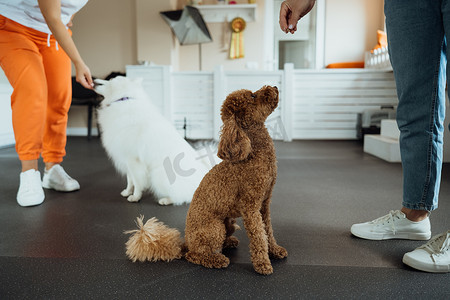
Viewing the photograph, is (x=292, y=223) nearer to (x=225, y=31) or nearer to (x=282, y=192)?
(x=282, y=192)

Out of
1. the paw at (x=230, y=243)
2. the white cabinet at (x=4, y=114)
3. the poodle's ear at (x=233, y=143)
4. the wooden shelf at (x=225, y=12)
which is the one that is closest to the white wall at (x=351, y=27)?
the wooden shelf at (x=225, y=12)

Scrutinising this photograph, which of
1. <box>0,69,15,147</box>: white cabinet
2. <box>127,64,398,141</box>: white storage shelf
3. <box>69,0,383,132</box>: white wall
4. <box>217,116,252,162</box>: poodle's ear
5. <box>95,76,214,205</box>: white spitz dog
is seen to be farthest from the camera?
<box>69,0,383,132</box>: white wall

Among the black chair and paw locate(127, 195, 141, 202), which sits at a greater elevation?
the black chair

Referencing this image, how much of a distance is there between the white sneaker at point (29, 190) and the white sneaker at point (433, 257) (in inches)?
59.7

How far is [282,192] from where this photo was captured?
5.99ft

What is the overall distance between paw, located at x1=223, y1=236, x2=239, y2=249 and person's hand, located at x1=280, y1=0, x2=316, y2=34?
0.65 m

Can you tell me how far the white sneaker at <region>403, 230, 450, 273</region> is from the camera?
901mm

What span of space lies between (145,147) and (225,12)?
4.53 metres

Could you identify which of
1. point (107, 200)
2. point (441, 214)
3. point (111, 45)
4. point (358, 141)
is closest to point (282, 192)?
point (441, 214)

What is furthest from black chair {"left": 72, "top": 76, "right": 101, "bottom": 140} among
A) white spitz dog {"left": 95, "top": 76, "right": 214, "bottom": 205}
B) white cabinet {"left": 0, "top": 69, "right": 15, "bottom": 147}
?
white spitz dog {"left": 95, "top": 76, "right": 214, "bottom": 205}

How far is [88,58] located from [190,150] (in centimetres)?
414

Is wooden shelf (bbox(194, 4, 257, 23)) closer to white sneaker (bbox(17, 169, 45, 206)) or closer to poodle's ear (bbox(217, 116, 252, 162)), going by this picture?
white sneaker (bbox(17, 169, 45, 206))

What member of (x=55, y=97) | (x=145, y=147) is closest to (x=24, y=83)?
(x=55, y=97)

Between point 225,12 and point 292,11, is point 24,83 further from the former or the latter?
point 225,12
